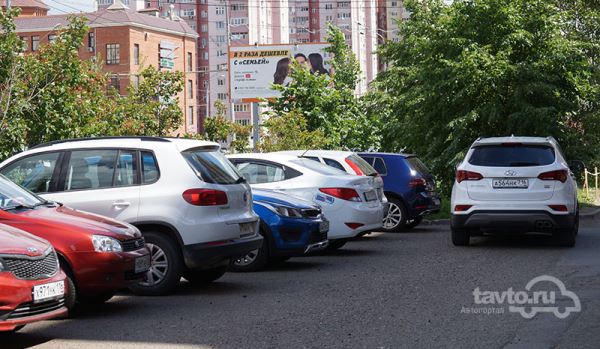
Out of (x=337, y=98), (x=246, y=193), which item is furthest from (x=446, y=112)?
(x=246, y=193)

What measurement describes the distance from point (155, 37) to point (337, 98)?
64.5m

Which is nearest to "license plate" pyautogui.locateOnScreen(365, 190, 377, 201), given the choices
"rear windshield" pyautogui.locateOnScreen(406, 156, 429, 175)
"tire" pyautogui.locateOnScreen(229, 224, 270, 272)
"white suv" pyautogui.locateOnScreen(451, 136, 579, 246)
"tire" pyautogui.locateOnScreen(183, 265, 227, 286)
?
"white suv" pyautogui.locateOnScreen(451, 136, 579, 246)

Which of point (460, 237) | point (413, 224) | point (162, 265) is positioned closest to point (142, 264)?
point (162, 265)

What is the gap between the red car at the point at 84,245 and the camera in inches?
364

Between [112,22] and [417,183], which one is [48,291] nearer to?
[417,183]

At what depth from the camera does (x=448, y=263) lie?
45.4 feet

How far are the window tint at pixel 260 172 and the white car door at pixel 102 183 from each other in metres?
3.95

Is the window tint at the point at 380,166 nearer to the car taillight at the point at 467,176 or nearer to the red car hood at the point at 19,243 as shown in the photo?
the car taillight at the point at 467,176

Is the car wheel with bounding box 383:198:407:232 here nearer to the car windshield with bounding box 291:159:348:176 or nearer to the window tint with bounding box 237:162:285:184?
the car windshield with bounding box 291:159:348:176

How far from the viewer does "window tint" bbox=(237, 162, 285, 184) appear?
1485 centimetres

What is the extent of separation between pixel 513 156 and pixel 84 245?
8522 mm

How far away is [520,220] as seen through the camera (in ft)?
50.3

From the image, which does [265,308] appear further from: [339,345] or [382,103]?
[382,103]

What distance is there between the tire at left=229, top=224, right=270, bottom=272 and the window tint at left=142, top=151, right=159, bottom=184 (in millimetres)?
2481
